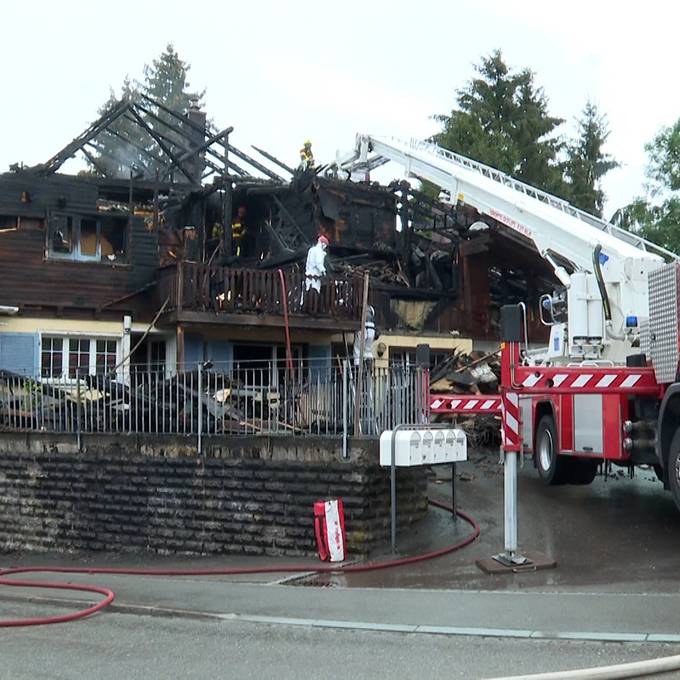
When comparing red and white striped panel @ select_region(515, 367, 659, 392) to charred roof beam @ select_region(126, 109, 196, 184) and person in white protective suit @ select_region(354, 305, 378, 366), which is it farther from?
charred roof beam @ select_region(126, 109, 196, 184)

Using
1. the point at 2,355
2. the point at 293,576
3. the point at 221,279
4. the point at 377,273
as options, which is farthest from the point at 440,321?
the point at 293,576

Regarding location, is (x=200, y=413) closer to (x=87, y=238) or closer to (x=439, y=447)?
(x=439, y=447)

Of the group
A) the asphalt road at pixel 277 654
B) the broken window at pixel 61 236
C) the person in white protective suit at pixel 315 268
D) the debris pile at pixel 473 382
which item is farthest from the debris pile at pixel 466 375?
the asphalt road at pixel 277 654

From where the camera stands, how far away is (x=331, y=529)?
1041 centimetres

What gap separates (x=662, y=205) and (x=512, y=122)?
715cm

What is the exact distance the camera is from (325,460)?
1095cm

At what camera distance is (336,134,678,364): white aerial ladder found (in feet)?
41.8

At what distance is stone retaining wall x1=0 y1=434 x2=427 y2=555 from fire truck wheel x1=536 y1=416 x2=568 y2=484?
8.16ft

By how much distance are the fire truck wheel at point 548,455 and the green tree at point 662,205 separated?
18.8 metres

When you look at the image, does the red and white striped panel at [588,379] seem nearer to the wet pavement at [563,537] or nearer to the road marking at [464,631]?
the wet pavement at [563,537]

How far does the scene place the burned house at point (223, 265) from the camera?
59.0ft

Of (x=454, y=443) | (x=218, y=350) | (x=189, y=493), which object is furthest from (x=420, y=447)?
(x=218, y=350)

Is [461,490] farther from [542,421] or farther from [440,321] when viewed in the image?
[440,321]

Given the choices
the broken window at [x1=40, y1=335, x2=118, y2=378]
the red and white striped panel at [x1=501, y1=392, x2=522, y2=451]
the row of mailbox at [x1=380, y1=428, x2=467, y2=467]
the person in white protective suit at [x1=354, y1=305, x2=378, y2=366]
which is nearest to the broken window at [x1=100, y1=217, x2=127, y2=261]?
the broken window at [x1=40, y1=335, x2=118, y2=378]
